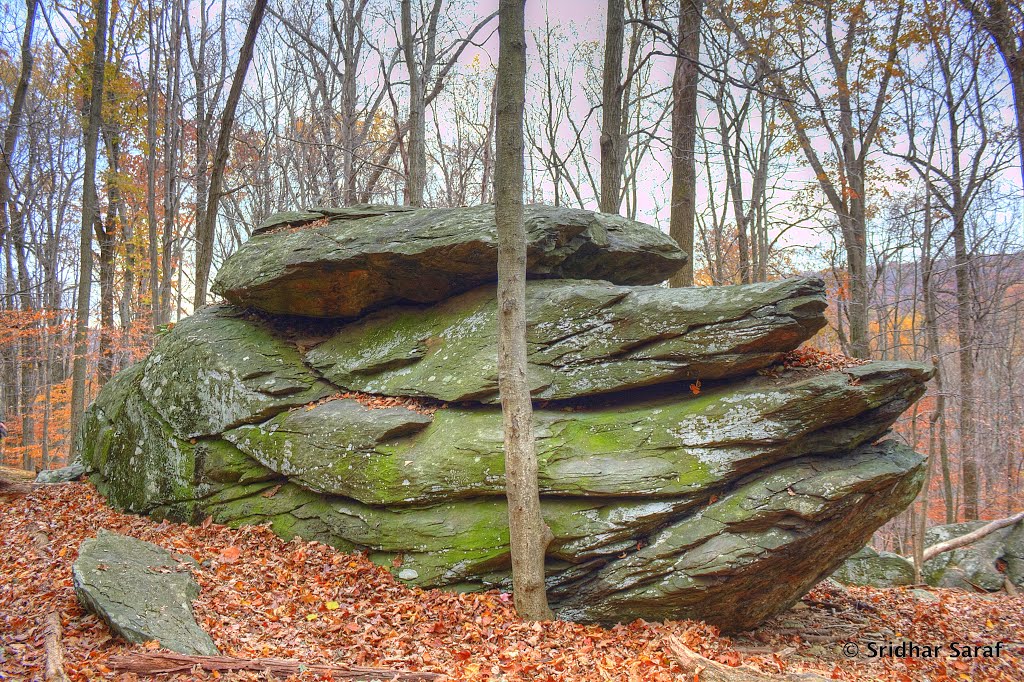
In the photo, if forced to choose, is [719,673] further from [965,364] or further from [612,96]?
[965,364]

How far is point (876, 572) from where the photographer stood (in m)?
10.9

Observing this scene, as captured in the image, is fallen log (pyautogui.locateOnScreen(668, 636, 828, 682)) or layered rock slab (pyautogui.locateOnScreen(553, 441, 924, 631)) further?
layered rock slab (pyautogui.locateOnScreen(553, 441, 924, 631))

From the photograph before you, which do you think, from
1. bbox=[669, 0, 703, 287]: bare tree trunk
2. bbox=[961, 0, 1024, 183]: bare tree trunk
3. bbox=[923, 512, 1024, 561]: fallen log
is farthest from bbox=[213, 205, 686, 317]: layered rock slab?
bbox=[923, 512, 1024, 561]: fallen log

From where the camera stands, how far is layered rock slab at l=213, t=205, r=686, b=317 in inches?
337

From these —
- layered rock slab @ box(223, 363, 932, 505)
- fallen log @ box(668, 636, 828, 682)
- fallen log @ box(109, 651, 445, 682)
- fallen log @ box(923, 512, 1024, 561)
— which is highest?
layered rock slab @ box(223, 363, 932, 505)

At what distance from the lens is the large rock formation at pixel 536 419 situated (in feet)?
21.8

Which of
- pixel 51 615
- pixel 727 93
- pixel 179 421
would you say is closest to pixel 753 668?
pixel 51 615

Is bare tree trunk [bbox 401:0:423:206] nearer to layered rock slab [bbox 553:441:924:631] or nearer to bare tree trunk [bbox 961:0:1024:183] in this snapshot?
layered rock slab [bbox 553:441:924:631]

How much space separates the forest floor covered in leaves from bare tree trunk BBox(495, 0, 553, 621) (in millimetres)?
674

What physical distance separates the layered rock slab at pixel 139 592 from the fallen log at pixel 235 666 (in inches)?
8.6

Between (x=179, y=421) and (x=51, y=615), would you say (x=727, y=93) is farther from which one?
(x=51, y=615)

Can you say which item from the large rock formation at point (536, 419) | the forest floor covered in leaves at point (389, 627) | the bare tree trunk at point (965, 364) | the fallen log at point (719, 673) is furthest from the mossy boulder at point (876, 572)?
the fallen log at point (719, 673)

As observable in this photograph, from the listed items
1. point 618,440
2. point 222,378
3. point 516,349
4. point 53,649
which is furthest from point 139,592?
point 618,440

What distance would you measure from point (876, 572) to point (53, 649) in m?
12.6
